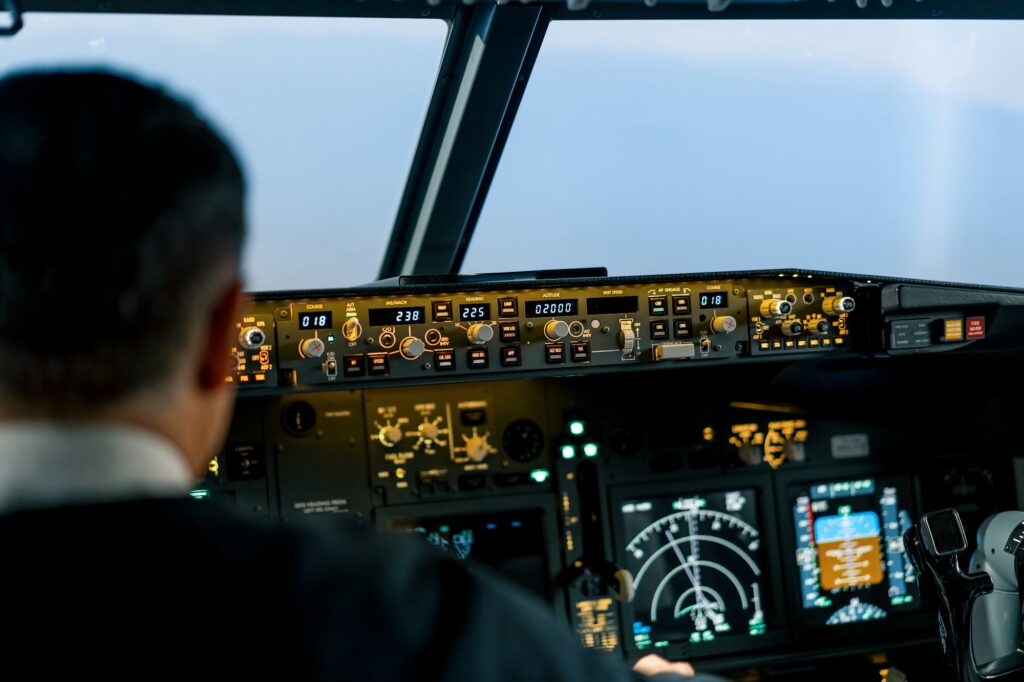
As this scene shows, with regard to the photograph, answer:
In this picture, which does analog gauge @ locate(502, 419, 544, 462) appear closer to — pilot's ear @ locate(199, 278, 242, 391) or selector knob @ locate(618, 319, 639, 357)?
selector knob @ locate(618, 319, 639, 357)

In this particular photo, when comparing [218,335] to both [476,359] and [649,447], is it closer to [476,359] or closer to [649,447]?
[476,359]

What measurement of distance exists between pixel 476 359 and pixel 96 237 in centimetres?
214

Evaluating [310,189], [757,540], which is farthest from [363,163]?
[757,540]

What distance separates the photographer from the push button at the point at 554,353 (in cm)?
281

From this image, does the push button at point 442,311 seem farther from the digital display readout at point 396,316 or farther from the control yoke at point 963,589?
the control yoke at point 963,589

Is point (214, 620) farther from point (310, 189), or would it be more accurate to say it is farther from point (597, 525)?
point (310, 189)

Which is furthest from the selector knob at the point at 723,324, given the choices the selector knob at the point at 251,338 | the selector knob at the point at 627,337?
the selector knob at the point at 251,338

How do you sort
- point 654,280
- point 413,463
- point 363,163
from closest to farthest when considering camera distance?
1. point 654,280
2. point 413,463
3. point 363,163

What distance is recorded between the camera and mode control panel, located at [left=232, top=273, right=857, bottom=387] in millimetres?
2682

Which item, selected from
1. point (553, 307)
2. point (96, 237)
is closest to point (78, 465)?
point (96, 237)

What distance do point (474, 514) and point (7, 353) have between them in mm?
2559

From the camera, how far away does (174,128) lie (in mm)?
684

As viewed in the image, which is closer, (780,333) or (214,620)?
(214,620)

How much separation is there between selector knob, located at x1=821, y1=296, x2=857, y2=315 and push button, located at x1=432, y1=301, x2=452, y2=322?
110 centimetres
